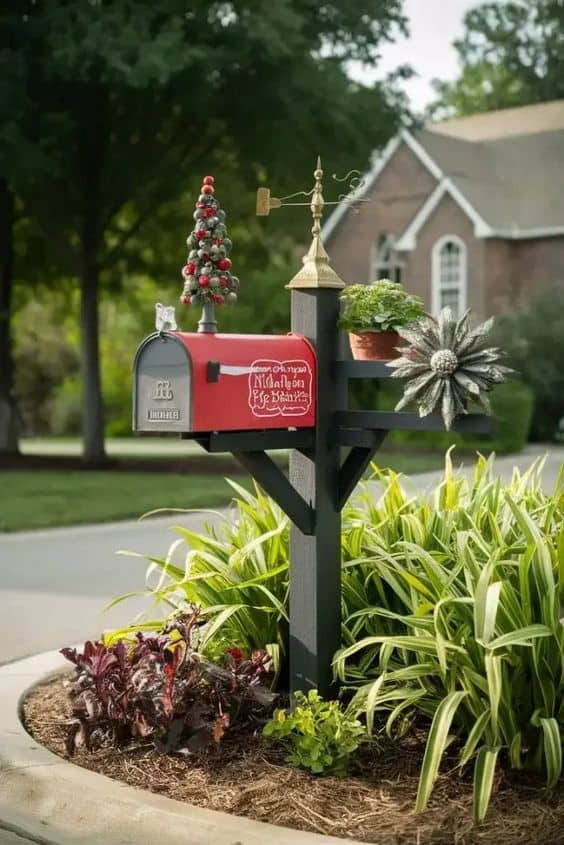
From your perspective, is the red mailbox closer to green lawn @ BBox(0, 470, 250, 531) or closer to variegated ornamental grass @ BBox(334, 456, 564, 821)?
variegated ornamental grass @ BBox(334, 456, 564, 821)

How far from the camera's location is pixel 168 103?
24641 millimetres

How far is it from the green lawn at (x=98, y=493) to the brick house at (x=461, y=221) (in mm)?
13974

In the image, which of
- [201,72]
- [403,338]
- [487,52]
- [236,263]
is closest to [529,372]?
[236,263]

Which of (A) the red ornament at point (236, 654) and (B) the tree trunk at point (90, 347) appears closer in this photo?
(A) the red ornament at point (236, 654)

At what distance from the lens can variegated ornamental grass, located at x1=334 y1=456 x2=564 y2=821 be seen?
159 inches

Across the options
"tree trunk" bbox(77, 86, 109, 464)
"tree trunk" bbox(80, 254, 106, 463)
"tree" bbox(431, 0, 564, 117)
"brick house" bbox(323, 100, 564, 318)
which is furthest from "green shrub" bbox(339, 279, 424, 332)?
"tree" bbox(431, 0, 564, 117)

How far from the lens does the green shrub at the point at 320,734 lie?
436 cm

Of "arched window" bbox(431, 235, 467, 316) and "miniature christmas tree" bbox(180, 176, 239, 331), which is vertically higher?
"arched window" bbox(431, 235, 467, 316)

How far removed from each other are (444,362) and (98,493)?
44.6 feet

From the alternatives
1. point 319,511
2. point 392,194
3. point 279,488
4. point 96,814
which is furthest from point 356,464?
point 392,194

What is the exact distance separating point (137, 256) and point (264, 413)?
24.5 metres

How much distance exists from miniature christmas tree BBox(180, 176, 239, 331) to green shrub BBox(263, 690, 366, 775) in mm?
1438

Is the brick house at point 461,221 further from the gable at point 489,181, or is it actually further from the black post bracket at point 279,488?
the black post bracket at point 279,488

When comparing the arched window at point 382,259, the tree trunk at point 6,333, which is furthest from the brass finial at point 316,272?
the arched window at point 382,259
